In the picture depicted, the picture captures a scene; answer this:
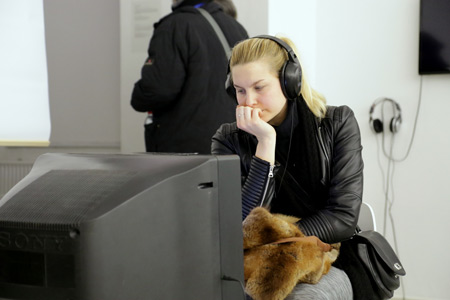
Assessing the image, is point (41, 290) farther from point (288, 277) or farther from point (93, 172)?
point (288, 277)

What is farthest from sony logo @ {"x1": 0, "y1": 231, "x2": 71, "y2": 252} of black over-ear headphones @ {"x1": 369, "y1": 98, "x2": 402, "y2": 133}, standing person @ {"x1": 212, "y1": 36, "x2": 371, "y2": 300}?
black over-ear headphones @ {"x1": 369, "y1": 98, "x2": 402, "y2": 133}

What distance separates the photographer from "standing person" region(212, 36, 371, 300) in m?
1.29

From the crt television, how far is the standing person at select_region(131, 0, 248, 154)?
1.58 metres

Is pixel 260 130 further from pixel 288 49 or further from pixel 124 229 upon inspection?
pixel 124 229

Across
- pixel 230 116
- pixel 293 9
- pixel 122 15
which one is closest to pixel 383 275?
pixel 230 116

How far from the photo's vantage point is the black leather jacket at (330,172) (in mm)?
1278

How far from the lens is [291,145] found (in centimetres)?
142

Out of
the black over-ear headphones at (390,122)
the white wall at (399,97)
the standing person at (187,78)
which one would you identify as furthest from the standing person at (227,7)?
the black over-ear headphones at (390,122)

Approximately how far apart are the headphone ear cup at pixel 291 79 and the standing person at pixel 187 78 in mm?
1084

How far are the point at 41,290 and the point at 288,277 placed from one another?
469mm

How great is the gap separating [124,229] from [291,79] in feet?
2.50

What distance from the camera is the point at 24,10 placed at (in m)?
3.15

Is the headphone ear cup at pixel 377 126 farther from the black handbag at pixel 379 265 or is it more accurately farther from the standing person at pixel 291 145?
the black handbag at pixel 379 265

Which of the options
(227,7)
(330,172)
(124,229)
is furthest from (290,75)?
(227,7)
